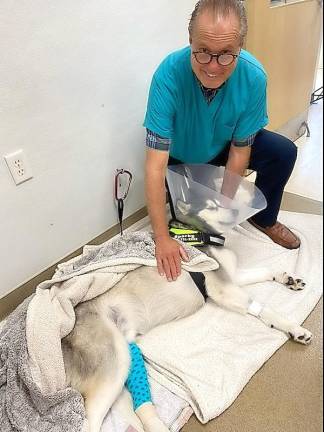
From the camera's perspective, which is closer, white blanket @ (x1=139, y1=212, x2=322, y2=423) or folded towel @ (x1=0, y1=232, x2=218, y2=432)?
folded towel @ (x1=0, y1=232, x2=218, y2=432)

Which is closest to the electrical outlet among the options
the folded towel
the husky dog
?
the folded towel

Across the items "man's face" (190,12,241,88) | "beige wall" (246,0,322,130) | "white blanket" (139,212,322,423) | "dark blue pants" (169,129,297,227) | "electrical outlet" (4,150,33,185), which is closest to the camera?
"man's face" (190,12,241,88)

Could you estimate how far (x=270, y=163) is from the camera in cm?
151

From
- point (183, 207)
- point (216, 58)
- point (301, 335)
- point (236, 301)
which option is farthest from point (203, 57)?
point (301, 335)

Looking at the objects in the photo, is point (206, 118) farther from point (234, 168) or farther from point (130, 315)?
point (130, 315)

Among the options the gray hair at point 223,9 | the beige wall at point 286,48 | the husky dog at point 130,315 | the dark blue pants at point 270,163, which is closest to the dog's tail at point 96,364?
the husky dog at point 130,315

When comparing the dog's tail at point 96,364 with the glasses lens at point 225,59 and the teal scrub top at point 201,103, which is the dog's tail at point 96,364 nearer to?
the teal scrub top at point 201,103

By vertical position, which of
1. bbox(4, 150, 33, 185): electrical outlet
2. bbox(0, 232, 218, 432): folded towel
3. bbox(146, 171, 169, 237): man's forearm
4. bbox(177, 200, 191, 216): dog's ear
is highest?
bbox(4, 150, 33, 185): electrical outlet

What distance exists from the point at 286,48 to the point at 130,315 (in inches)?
63.4

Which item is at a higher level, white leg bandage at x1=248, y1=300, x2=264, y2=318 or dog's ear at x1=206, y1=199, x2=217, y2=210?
dog's ear at x1=206, y1=199, x2=217, y2=210

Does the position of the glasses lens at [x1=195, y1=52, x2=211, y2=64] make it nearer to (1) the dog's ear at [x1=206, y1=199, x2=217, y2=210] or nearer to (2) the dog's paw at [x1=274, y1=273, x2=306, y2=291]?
(1) the dog's ear at [x1=206, y1=199, x2=217, y2=210]

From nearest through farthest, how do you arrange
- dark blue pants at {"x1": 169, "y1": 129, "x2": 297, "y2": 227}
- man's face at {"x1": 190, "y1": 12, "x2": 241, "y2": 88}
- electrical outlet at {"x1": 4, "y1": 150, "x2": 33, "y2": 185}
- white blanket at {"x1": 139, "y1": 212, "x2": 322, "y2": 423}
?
man's face at {"x1": 190, "y1": 12, "x2": 241, "y2": 88} → white blanket at {"x1": 139, "y1": 212, "x2": 322, "y2": 423} → electrical outlet at {"x1": 4, "y1": 150, "x2": 33, "y2": 185} → dark blue pants at {"x1": 169, "y1": 129, "x2": 297, "y2": 227}

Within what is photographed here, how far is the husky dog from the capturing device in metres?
1.05

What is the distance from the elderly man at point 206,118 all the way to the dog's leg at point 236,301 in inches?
6.2
